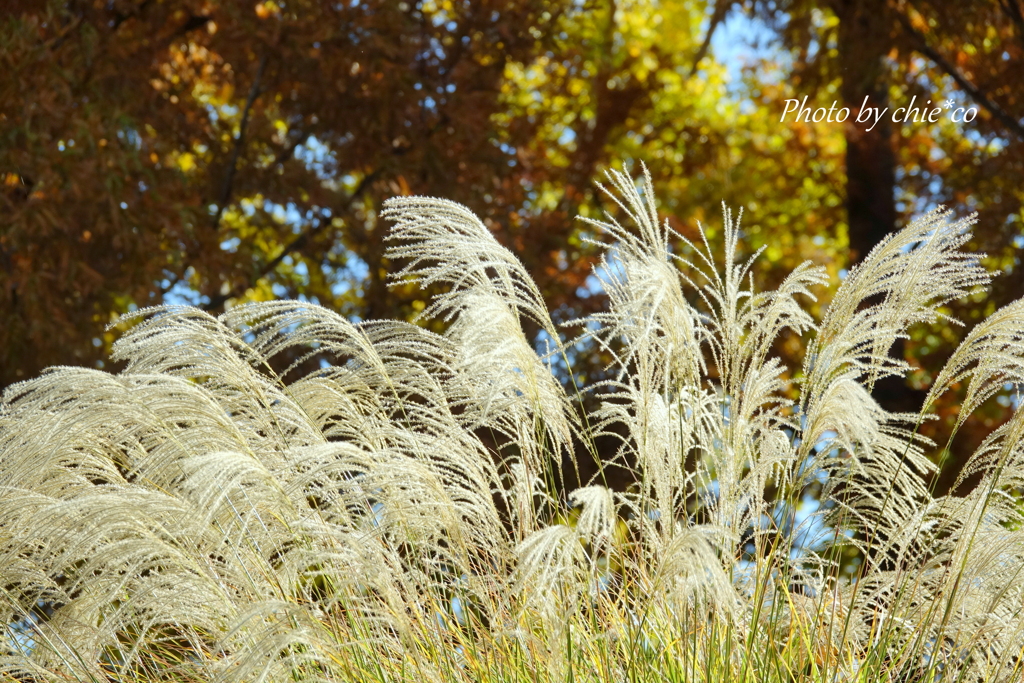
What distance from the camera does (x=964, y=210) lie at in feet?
22.7

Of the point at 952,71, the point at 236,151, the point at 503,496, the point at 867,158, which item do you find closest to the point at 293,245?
the point at 236,151

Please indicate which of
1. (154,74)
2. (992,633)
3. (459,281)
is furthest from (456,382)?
(154,74)

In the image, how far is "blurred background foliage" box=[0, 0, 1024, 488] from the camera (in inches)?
188

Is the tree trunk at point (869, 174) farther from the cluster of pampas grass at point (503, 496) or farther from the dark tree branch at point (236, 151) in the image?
the cluster of pampas grass at point (503, 496)

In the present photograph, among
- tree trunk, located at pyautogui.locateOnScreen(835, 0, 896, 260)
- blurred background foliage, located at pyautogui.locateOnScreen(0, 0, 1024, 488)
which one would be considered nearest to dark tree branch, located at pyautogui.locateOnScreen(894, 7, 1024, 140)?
blurred background foliage, located at pyautogui.locateOnScreen(0, 0, 1024, 488)

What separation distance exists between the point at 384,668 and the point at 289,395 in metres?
0.86

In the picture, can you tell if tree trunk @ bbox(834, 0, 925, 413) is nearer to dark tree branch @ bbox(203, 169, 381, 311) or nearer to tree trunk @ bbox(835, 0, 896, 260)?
tree trunk @ bbox(835, 0, 896, 260)

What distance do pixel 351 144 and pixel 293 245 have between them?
841 mm

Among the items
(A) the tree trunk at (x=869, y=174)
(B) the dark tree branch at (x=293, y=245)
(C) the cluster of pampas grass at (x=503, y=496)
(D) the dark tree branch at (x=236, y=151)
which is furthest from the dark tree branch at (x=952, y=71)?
(C) the cluster of pampas grass at (x=503, y=496)

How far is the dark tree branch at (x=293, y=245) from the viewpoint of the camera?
5770 millimetres

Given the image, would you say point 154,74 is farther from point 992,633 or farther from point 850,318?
point 992,633

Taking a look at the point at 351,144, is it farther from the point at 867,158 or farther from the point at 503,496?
the point at 867,158

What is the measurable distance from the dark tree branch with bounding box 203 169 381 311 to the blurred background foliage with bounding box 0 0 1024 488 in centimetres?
2

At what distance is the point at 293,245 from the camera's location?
244 inches
